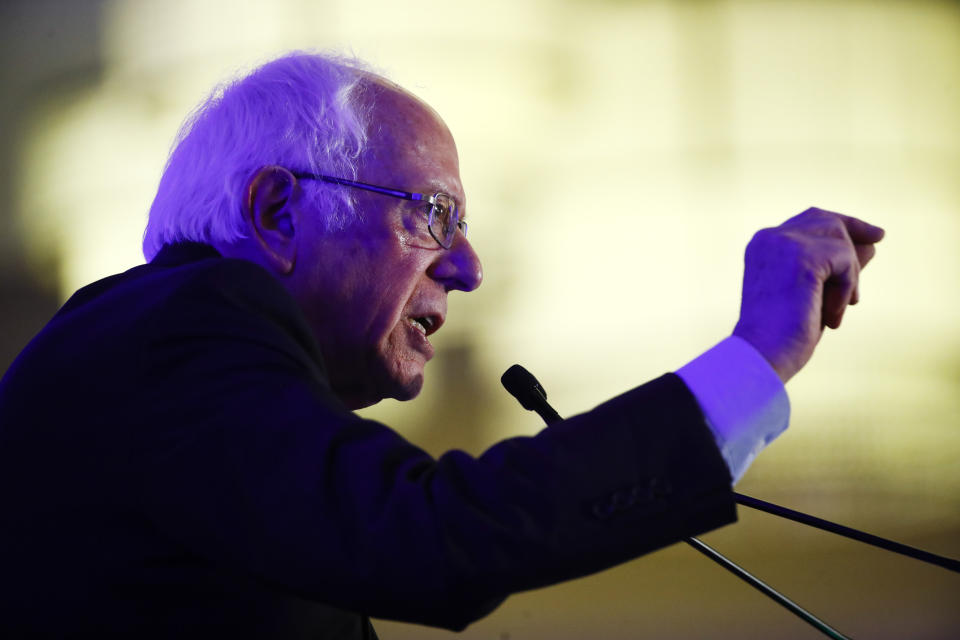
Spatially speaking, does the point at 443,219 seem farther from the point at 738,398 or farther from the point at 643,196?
the point at 643,196

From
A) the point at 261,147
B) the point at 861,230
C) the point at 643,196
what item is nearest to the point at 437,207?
the point at 261,147

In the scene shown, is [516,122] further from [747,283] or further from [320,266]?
[747,283]

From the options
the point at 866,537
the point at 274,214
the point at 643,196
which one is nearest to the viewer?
the point at 866,537

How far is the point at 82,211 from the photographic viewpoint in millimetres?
2465

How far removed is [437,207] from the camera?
1.17 meters

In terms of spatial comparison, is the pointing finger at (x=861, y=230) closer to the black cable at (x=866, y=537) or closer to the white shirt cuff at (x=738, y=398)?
the white shirt cuff at (x=738, y=398)

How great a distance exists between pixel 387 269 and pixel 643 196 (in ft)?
4.77

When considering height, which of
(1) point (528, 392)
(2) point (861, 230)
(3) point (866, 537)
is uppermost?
(2) point (861, 230)

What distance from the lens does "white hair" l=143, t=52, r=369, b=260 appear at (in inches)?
43.3

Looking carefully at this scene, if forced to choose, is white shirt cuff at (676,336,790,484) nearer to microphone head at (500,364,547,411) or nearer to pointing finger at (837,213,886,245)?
pointing finger at (837,213,886,245)

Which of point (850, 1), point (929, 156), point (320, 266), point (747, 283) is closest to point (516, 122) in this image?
point (850, 1)

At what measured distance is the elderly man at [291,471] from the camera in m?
0.56

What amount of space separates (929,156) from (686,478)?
7.56 feet

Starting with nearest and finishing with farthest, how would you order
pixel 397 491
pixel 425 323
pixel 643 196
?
pixel 397 491, pixel 425 323, pixel 643 196
